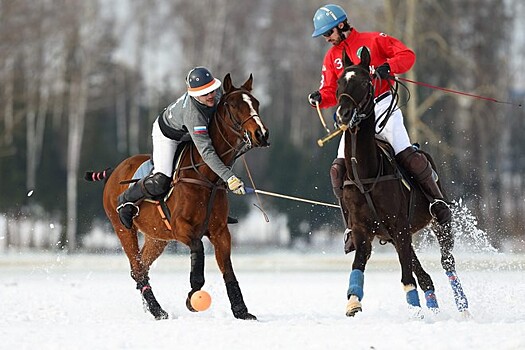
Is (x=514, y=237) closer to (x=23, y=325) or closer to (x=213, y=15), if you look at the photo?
(x=213, y=15)

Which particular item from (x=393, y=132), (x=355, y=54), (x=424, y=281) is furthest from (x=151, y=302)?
(x=355, y=54)

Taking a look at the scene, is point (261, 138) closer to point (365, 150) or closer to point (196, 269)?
point (365, 150)

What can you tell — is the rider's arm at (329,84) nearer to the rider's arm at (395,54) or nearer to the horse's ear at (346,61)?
the rider's arm at (395,54)

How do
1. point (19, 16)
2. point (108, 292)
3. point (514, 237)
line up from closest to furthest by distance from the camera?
point (108, 292) → point (514, 237) → point (19, 16)

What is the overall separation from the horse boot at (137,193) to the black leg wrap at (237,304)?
1101mm

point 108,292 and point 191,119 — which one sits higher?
point 191,119

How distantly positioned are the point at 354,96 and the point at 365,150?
22.8 inches

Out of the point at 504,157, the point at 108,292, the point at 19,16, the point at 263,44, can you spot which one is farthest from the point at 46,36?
the point at 108,292

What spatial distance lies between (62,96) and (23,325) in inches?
1075

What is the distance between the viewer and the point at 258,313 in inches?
434

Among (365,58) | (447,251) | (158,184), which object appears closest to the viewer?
(365,58)

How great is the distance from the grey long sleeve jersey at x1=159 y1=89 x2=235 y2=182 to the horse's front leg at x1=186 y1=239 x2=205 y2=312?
0.65 metres

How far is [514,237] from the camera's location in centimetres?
2586

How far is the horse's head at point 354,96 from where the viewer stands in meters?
8.70
